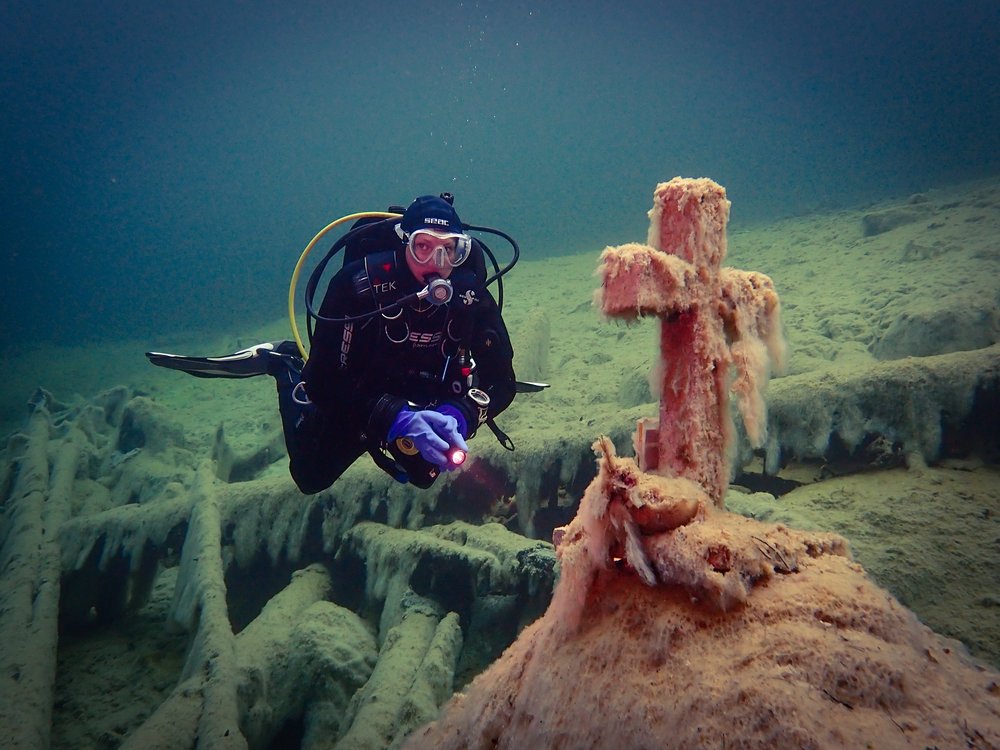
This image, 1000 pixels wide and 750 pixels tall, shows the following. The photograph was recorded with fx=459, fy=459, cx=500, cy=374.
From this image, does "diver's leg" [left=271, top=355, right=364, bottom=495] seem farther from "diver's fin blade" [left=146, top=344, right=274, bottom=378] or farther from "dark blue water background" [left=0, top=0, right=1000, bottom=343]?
"dark blue water background" [left=0, top=0, right=1000, bottom=343]

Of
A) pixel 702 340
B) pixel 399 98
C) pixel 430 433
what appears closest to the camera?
pixel 702 340

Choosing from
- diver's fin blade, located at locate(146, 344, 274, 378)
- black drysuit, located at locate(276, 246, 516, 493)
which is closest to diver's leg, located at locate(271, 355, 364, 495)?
black drysuit, located at locate(276, 246, 516, 493)

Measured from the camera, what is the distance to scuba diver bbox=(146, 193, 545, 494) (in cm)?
376

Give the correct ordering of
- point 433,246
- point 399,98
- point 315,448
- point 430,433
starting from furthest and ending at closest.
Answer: point 399,98
point 315,448
point 433,246
point 430,433

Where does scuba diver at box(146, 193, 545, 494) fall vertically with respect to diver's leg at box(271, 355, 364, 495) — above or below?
above

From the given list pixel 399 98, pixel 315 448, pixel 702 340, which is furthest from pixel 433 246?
pixel 399 98

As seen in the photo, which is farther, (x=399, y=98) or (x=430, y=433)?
(x=399, y=98)

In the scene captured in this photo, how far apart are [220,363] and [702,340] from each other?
513 cm

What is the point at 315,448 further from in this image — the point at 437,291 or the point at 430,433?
the point at 437,291

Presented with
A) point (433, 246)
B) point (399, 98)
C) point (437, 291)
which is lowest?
point (437, 291)

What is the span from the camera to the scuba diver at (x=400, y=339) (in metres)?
3.76

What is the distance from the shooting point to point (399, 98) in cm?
10869

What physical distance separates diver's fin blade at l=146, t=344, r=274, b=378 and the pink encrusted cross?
4.85m

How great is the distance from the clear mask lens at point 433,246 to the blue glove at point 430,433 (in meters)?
1.34
